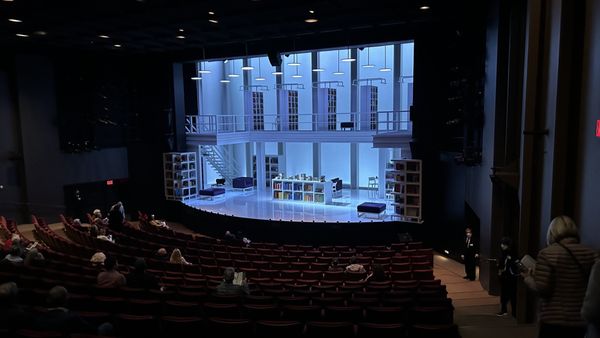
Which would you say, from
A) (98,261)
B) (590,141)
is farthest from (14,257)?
(590,141)

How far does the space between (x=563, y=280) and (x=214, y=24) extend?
1332cm

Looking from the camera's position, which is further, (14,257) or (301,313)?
(14,257)

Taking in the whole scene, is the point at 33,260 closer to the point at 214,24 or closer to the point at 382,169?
the point at 214,24

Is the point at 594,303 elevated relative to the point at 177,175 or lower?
elevated

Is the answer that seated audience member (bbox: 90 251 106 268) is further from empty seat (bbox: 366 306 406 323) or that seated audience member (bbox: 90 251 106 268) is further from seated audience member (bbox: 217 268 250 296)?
empty seat (bbox: 366 306 406 323)

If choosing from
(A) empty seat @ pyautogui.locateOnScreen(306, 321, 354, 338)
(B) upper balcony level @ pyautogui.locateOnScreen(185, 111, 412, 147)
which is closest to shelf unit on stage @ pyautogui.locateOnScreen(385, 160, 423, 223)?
(B) upper balcony level @ pyautogui.locateOnScreen(185, 111, 412, 147)

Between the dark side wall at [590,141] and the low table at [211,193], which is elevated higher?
the dark side wall at [590,141]

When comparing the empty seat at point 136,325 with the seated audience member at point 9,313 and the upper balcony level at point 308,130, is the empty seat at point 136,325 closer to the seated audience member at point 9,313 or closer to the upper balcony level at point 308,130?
the seated audience member at point 9,313

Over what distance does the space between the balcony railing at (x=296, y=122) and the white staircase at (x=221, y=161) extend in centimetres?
108

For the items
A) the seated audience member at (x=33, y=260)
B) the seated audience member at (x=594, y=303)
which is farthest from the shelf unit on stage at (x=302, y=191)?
the seated audience member at (x=594, y=303)

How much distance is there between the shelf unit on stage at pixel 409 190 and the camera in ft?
50.8

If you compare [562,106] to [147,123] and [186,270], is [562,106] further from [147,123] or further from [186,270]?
[147,123]

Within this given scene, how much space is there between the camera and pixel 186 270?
364 inches

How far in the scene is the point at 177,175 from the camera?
68.1 feet
